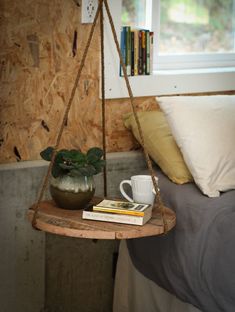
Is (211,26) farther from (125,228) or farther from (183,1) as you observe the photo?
(125,228)

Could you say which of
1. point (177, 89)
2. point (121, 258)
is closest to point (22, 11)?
point (177, 89)

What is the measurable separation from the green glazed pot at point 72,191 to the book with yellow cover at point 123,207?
2.6 inches

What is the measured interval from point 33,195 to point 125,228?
0.61m

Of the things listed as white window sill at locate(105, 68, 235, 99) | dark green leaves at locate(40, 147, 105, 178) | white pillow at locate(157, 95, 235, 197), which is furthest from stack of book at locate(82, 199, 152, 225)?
white window sill at locate(105, 68, 235, 99)

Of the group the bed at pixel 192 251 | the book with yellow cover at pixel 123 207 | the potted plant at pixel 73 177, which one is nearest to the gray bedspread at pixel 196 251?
the bed at pixel 192 251

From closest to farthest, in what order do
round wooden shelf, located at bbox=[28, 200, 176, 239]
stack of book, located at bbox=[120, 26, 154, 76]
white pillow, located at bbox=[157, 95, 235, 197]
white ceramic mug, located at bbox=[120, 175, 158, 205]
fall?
round wooden shelf, located at bbox=[28, 200, 176, 239], white ceramic mug, located at bbox=[120, 175, 158, 205], white pillow, located at bbox=[157, 95, 235, 197], stack of book, located at bbox=[120, 26, 154, 76]

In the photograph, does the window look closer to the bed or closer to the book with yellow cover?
the bed

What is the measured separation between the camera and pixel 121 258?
9.20 feet

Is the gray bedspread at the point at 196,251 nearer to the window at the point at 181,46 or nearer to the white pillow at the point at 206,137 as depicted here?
A: the white pillow at the point at 206,137

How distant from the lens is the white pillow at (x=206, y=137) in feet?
8.04

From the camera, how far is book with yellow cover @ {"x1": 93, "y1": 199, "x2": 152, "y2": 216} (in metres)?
2.14

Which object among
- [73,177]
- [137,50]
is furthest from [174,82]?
[73,177]

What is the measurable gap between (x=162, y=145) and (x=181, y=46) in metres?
0.73

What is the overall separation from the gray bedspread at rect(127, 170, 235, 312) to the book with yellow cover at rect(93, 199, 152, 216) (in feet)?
0.72
